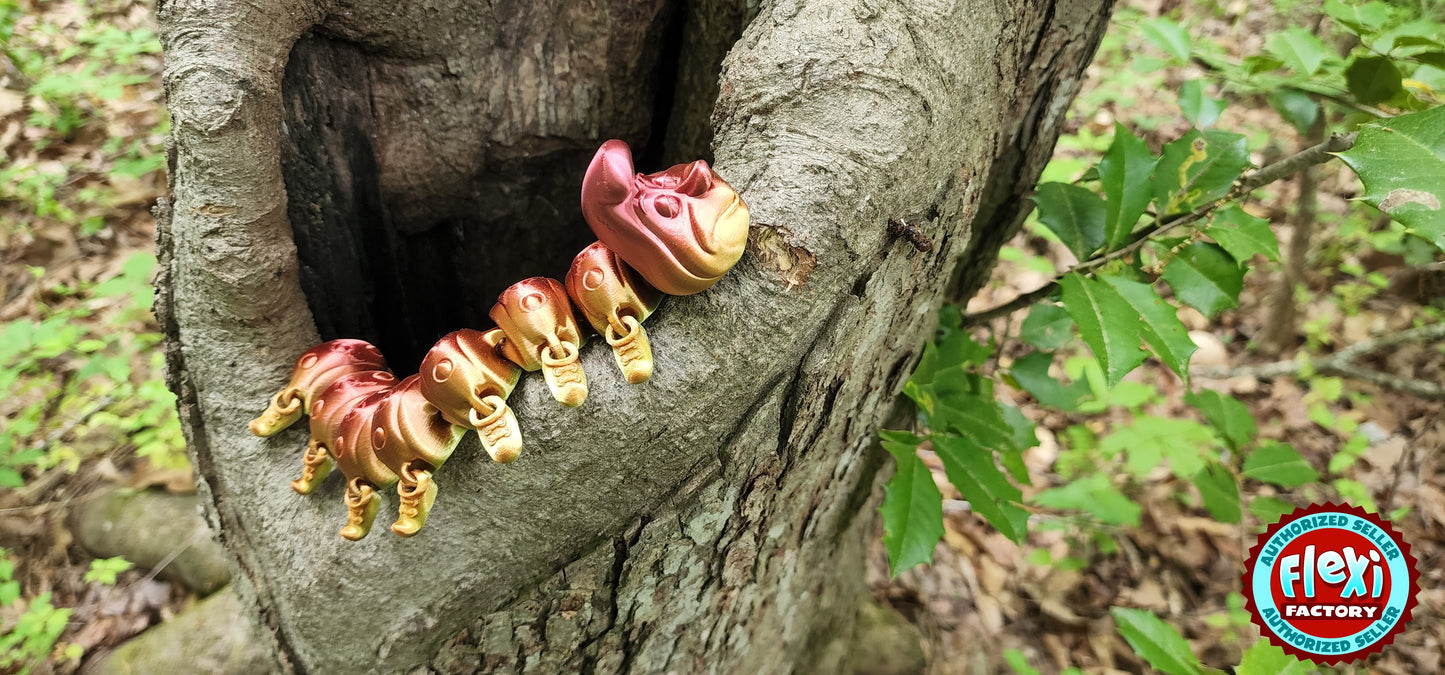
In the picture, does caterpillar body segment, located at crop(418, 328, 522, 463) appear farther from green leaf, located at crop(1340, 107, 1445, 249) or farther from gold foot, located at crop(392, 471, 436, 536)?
green leaf, located at crop(1340, 107, 1445, 249)

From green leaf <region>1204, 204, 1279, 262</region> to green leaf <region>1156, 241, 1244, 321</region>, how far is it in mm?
27

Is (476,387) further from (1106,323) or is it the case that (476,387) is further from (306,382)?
(1106,323)

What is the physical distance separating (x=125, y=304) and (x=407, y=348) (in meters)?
2.09

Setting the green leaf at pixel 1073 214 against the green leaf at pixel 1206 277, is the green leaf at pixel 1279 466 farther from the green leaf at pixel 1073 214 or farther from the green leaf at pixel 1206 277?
the green leaf at pixel 1073 214

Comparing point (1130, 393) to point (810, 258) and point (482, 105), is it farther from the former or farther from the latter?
point (482, 105)

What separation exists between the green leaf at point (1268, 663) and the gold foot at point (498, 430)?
1198mm

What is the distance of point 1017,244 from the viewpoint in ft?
11.9

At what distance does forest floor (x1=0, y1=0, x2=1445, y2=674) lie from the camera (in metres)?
2.37

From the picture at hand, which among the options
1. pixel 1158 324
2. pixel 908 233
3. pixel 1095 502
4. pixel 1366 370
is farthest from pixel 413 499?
pixel 1366 370

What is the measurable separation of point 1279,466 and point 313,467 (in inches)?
87.2

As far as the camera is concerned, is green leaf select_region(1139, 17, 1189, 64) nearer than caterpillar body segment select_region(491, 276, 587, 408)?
No

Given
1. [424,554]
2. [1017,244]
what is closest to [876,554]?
[1017,244]

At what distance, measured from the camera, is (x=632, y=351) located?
3.01 ft

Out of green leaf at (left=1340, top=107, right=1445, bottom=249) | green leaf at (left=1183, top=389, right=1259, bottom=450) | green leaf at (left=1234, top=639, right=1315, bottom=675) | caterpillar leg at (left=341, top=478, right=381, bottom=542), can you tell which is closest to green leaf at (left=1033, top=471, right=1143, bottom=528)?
green leaf at (left=1183, top=389, right=1259, bottom=450)
